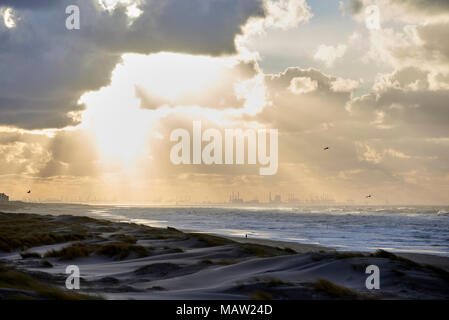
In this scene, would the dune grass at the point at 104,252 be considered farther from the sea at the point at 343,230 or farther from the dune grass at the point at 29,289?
the sea at the point at 343,230

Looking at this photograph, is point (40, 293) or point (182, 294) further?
point (182, 294)

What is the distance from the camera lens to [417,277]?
38.1ft

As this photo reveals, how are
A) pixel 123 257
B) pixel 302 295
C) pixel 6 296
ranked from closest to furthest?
1. pixel 6 296
2. pixel 302 295
3. pixel 123 257

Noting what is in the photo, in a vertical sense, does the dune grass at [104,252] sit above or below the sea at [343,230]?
below

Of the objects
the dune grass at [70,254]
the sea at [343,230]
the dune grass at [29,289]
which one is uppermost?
the sea at [343,230]

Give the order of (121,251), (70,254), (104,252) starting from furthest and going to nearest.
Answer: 1. (104,252)
2. (121,251)
3. (70,254)

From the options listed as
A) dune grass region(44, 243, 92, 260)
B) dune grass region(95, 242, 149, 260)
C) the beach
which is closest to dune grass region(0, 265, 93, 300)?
the beach

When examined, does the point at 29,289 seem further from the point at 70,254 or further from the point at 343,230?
the point at 343,230

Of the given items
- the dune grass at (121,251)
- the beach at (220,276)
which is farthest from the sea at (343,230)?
the dune grass at (121,251)

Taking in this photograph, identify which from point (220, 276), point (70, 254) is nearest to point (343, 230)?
point (70, 254)

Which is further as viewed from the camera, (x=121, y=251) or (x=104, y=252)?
(x=104, y=252)
